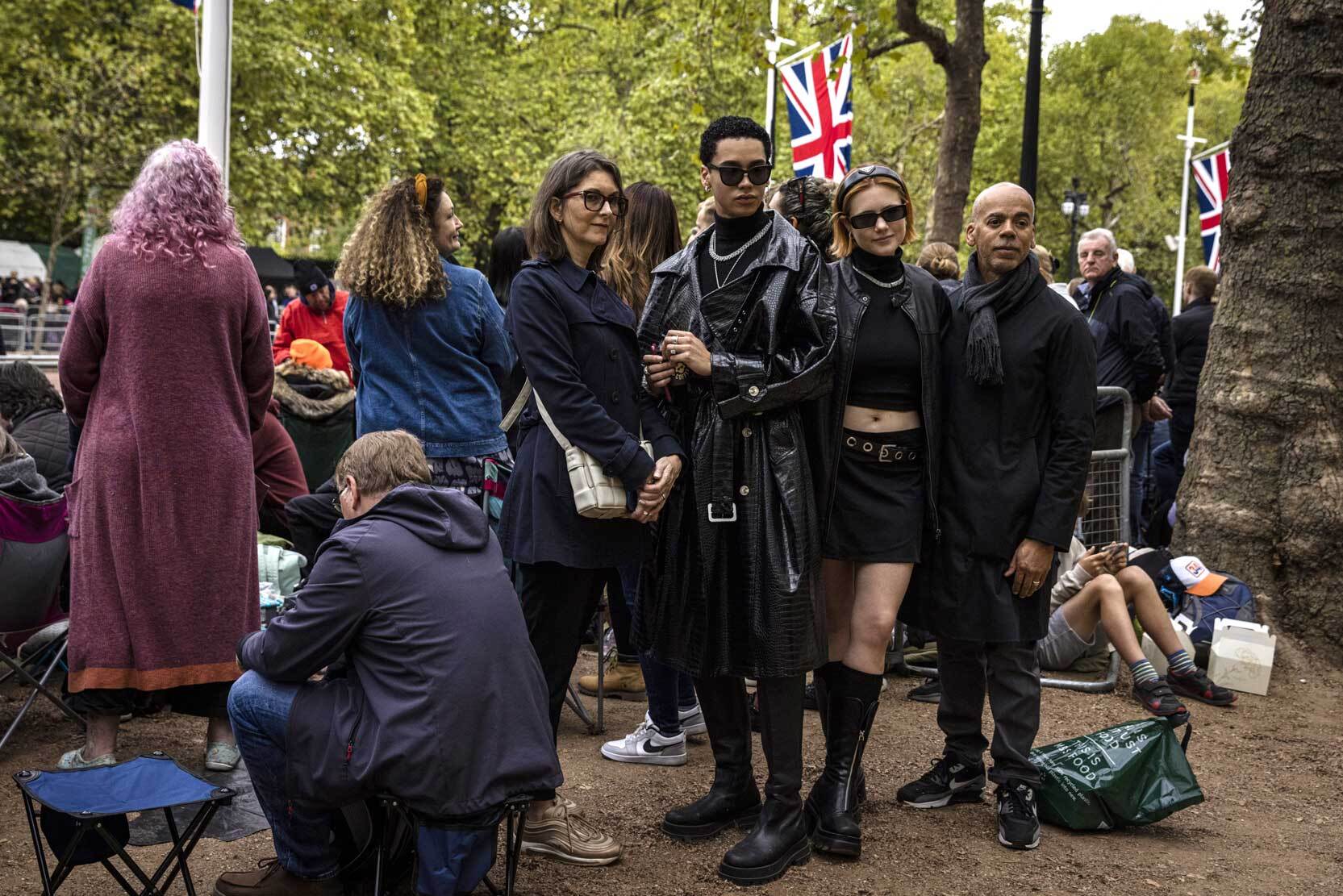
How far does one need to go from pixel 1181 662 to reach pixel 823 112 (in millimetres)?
6237

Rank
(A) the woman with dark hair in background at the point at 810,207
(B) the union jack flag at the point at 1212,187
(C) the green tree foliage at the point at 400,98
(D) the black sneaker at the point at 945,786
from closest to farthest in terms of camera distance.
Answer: (D) the black sneaker at the point at 945,786 < (A) the woman with dark hair in background at the point at 810,207 < (B) the union jack flag at the point at 1212,187 < (C) the green tree foliage at the point at 400,98

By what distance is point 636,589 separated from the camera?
15.3 feet

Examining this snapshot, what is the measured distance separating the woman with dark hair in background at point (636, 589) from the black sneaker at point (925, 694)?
4.06ft

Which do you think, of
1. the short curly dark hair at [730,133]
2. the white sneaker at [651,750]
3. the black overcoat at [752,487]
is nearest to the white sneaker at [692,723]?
the white sneaker at [651,750]

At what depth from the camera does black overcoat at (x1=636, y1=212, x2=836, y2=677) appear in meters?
3.77

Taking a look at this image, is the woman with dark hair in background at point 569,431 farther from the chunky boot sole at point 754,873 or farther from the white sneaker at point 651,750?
the white sneaker at point 651,750

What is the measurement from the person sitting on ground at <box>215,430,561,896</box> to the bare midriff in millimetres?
1329

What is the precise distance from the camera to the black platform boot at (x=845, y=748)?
4.06m

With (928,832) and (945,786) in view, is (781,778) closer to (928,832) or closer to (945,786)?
(928,832)

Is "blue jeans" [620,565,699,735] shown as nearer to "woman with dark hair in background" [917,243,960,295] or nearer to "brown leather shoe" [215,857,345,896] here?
"brown leather shoe" [215,857,345,896]

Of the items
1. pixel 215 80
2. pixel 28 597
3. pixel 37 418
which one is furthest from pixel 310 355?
pixel 28 597

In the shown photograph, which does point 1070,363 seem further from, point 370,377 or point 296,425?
point 296,425

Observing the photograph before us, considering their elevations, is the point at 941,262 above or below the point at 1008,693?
above

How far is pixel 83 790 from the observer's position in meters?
3.00
